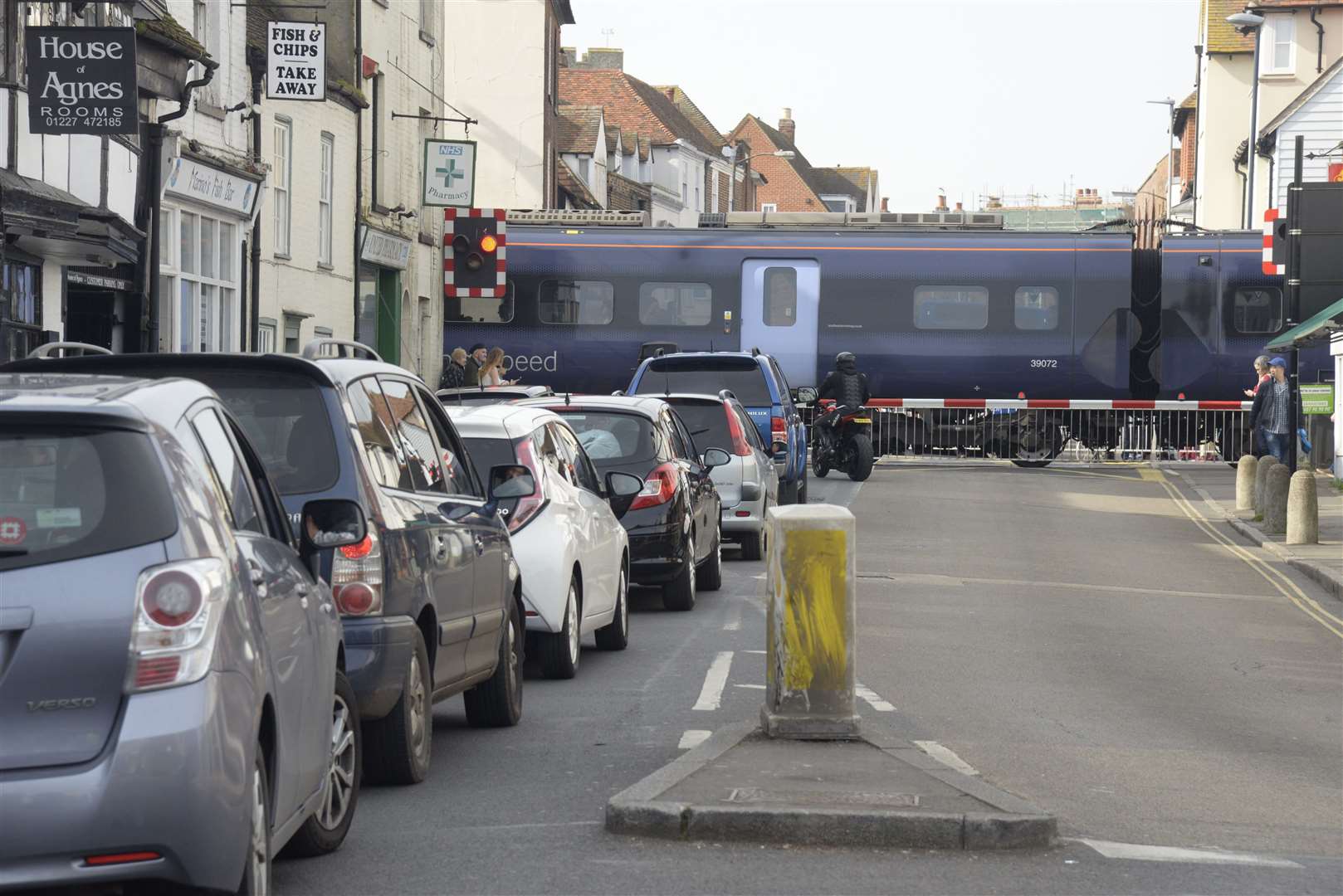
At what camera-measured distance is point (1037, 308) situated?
36.7 metres

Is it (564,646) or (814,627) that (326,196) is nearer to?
(564,646)

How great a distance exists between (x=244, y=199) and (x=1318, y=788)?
2058 cm

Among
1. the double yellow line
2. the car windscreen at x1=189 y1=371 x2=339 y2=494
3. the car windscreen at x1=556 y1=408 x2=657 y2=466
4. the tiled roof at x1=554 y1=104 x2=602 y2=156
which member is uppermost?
the tiled roof at x1=554 y1=104 x2=602 y2=156

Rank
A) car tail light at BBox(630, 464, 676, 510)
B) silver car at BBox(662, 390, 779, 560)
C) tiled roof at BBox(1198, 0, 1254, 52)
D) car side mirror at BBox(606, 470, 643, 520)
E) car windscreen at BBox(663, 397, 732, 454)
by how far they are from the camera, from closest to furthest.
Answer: car side mirror at BBox(606, 470, 643, 520) < car tail light at BBox(630, 464, 676, 510) < silver car at BBox(662, 390, 779, 560) < car windscreen at BBox(663, 397, 732, 454) < tiled roof at BBox(1198, 0, 1254, 52)

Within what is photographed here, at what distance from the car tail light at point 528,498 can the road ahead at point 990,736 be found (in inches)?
36.3

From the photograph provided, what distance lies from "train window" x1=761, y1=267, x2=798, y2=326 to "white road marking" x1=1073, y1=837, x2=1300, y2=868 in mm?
30033

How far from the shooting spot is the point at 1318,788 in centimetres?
841

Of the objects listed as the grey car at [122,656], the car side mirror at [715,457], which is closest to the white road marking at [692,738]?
the grey car at [122,656]

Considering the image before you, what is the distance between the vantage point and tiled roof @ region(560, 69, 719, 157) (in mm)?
78500

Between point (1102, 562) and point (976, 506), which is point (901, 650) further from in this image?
point (976, 506)

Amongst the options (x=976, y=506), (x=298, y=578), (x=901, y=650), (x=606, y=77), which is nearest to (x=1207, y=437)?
(x=976, y=506)

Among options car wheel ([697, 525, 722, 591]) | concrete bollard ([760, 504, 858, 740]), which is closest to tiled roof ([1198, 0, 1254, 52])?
car wheel ([697, 525, 722, 591])

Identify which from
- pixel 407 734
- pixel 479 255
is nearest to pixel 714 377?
pixel 479 255

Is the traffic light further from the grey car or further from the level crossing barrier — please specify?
the grey car
